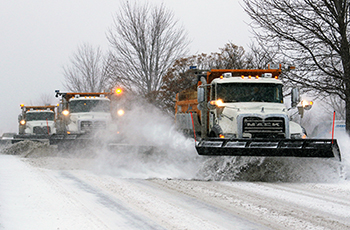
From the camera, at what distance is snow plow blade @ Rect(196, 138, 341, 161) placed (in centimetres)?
916

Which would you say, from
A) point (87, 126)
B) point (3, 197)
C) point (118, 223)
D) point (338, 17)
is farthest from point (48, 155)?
point (118, 223)

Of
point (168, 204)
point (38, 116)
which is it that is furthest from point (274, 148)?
point (38, 116)

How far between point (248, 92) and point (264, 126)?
1341 millimetres

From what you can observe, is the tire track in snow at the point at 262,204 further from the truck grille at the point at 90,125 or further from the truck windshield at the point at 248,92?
the truck grille at the point at 90,125

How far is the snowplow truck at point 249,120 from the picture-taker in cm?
927

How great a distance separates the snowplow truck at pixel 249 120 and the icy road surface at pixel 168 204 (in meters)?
0.72

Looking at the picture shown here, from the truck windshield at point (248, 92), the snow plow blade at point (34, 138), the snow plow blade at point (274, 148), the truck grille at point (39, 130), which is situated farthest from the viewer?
the truck grille at point (39, 130)

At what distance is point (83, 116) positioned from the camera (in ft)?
60.6

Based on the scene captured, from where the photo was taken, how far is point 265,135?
33.8ft

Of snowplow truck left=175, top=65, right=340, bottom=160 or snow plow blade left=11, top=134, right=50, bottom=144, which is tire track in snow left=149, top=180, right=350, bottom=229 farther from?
snow plow blade left=11, top=134, right=50, bottom=144

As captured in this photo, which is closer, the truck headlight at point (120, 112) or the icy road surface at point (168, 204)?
the icy road surface at point (168, 204)

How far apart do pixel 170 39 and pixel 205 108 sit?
16.1m

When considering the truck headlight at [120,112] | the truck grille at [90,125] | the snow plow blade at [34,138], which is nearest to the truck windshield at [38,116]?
the snow plow blade at [34,138]

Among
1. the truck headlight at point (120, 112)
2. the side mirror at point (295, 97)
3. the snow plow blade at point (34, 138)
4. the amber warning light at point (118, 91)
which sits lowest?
the snow plow blade at point (34, 138)
